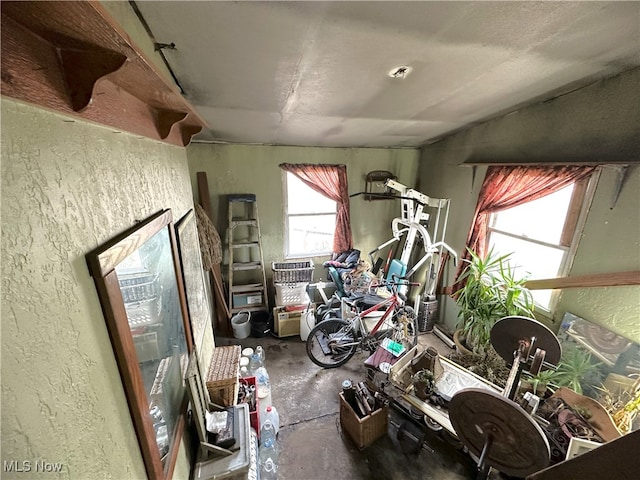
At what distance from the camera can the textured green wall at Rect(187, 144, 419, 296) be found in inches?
125

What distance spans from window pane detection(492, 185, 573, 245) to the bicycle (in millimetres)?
1218

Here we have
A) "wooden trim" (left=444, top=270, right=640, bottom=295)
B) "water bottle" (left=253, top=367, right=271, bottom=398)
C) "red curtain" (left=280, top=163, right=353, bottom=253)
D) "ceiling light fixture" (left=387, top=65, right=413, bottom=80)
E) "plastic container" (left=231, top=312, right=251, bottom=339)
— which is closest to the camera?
"ceiling light fixture" (left=387, top=65, right=413, bottom=80)

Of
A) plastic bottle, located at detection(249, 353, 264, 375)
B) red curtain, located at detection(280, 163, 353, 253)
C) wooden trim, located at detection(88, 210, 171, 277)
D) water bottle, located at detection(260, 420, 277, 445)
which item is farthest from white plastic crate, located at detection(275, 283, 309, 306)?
wooden trim, located at detection(88, 210, 171, 277)

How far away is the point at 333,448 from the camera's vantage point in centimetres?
200

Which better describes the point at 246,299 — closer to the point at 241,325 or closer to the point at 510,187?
the point at 241,325

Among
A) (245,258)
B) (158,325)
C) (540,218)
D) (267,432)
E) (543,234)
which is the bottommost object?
(267,432)

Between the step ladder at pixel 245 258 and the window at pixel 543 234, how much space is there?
284cm

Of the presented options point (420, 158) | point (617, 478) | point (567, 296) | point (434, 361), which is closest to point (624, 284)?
point (567, 296)

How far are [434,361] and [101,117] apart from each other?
8.18 ft

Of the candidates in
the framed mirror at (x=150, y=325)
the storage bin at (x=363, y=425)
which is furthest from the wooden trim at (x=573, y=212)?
the framed mirror at (x=150, y=325)

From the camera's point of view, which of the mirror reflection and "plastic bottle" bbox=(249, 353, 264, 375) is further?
"plastic bottle" bbox=(249, 353, 264, 375)

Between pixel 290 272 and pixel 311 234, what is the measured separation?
0.75 m

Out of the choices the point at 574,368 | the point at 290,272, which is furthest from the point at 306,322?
the point at 574,368

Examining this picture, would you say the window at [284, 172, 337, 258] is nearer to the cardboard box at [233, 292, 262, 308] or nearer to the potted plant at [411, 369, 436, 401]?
the cardboard box at [233, 292, 262, 308]
